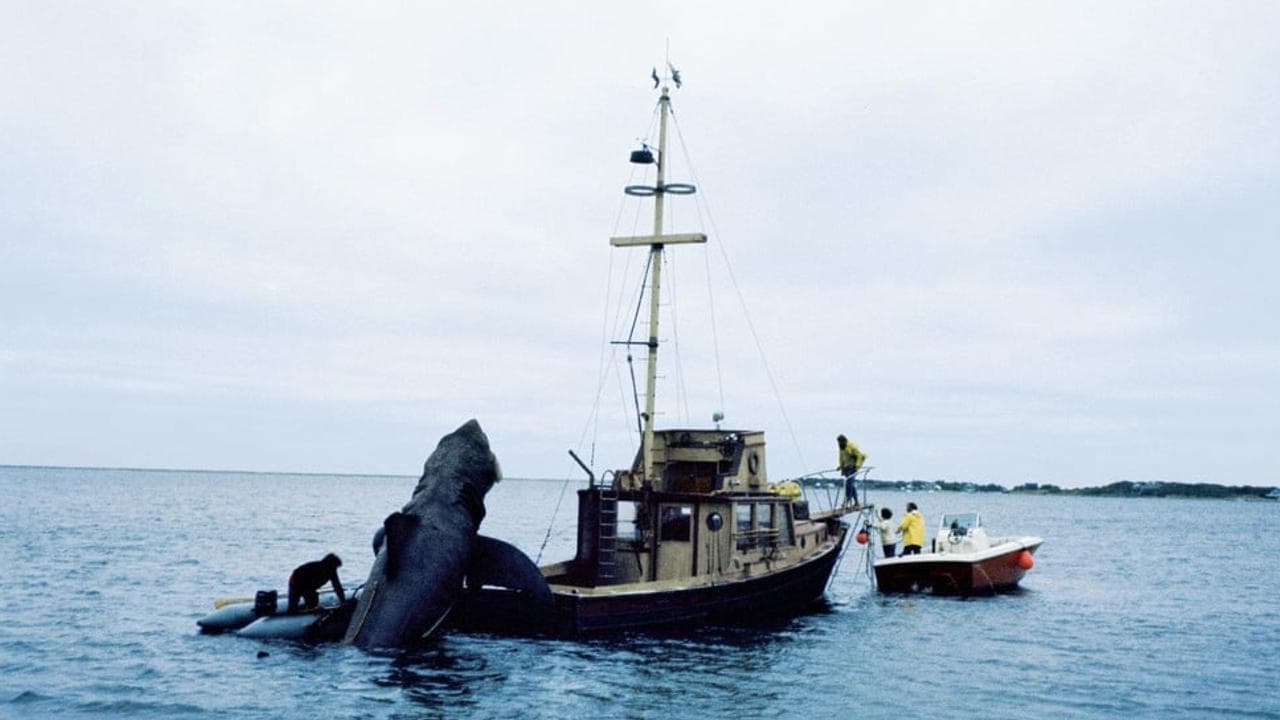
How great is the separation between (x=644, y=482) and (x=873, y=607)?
11.2 meters

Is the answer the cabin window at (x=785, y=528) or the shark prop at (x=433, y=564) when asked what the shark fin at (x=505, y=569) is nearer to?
the shark prop at (x=433, y=564)

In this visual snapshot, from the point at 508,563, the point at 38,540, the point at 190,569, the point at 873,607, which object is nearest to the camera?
the point at 508,563

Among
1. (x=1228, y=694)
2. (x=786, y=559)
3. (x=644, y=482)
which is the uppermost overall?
(x=644, y=482)

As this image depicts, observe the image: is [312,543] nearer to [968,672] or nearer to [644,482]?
[644,482]

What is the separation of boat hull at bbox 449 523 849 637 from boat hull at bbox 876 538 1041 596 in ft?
27.5

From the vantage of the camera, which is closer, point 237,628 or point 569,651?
point 569,651

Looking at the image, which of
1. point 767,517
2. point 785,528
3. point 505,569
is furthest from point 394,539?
point 785,528

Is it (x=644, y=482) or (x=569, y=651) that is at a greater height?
(x=644, y=482)

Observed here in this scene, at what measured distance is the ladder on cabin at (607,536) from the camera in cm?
2309

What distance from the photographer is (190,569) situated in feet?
131

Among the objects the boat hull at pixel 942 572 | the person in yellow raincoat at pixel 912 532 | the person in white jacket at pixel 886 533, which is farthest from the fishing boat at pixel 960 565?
the person in white jacket at pixel 886 533

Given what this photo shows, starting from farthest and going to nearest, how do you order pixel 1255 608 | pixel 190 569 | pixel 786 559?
pixel 190 569, pixel 1255 608, pixel 786 559

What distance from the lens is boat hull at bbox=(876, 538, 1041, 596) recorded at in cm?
3112

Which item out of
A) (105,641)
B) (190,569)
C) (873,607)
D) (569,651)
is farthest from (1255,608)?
(190,569)
